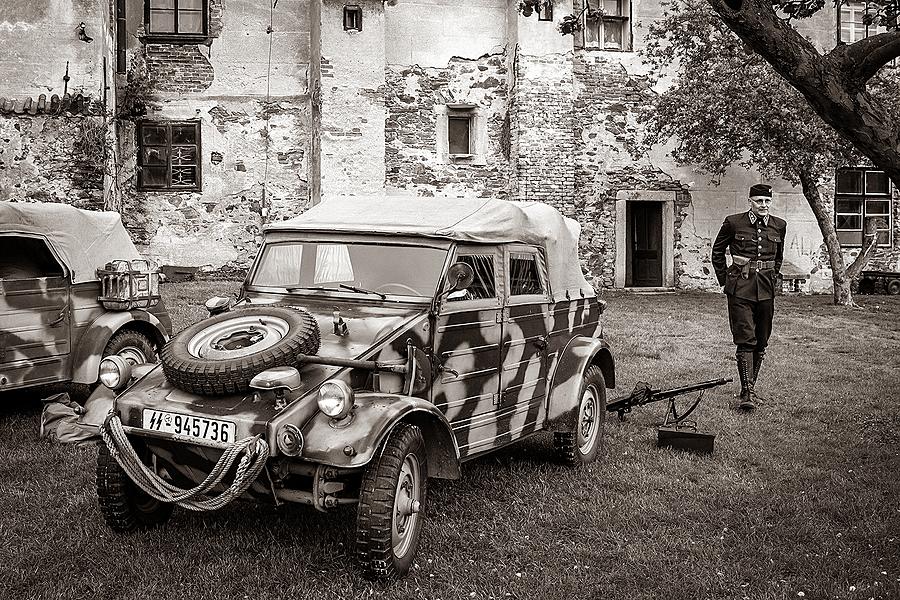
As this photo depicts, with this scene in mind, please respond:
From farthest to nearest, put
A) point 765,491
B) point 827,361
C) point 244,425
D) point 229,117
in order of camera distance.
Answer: point 229,117, point 827,361, point 765,491, point 244,425

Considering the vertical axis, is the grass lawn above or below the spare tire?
below

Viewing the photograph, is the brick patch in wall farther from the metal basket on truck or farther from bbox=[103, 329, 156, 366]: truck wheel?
bbox=[103, 329, 156, 366]: truck wheel

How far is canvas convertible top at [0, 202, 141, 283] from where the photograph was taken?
22.8 feet

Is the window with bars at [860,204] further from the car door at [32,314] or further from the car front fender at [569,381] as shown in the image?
the car door at [32,314]

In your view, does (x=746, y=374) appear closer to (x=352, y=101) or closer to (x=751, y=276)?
(x=751, y=276)

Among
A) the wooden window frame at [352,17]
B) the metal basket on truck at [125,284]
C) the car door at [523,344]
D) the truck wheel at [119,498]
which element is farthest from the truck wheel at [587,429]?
the wooden window frame at [352,17]

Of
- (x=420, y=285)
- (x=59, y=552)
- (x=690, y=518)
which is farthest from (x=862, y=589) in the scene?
(x=59, y=552)

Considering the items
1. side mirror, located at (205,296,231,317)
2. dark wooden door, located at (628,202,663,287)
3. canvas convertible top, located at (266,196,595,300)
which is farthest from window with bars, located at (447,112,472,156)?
side mirror, located at (205,296,231,317)

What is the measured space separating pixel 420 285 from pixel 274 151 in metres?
12.9

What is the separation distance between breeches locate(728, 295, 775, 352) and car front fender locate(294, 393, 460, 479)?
457cm

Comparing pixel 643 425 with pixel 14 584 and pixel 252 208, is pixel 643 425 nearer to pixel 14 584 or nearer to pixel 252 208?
pixel 14 584

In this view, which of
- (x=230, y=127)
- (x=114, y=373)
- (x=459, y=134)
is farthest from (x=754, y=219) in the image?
(x=230, y=127)

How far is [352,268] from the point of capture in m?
5.01

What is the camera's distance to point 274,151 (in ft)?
55.4
